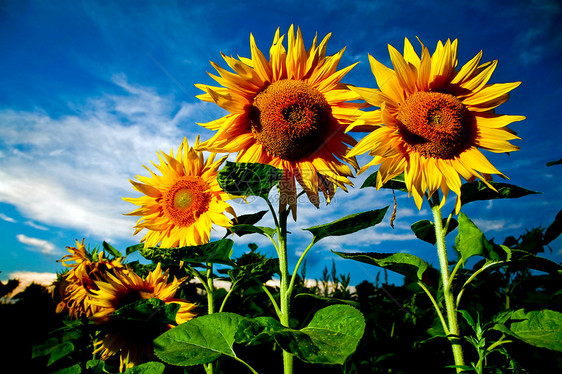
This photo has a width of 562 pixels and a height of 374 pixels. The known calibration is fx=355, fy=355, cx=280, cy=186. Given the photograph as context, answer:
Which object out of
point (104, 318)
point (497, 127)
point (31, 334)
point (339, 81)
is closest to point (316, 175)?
point (339, 81)

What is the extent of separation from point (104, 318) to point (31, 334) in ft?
3.43

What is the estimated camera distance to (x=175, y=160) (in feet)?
8.26

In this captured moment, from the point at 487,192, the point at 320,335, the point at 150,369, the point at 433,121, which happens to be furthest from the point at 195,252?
the point at 487,192

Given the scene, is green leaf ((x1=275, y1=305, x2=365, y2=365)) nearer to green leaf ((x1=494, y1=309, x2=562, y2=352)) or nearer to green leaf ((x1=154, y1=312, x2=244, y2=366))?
green leaf ((x1=154, y1=312, x2=244, y2=366))

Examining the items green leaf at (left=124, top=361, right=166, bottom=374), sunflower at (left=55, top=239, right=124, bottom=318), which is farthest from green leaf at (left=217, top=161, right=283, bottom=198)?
sunflower at (left=55, top=239, right=124, bottom=318)

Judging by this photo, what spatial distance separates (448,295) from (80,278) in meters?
2.43

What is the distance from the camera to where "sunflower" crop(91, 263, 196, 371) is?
6.48 ft

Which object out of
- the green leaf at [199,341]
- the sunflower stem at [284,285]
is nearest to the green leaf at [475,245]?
the sunflower stem at [284,285]

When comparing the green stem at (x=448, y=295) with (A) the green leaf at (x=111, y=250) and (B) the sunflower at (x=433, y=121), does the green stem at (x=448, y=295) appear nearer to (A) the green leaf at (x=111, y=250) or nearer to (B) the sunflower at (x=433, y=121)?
(B) the sunflower at (x=433, y=121)

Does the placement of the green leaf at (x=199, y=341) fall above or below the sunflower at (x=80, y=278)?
below

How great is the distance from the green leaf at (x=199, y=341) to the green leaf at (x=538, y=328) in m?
1.12

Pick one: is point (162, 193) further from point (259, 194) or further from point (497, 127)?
point (497, 127)

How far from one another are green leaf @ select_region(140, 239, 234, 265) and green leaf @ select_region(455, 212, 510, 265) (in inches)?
41.6

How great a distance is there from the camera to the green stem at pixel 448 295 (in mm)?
1591
